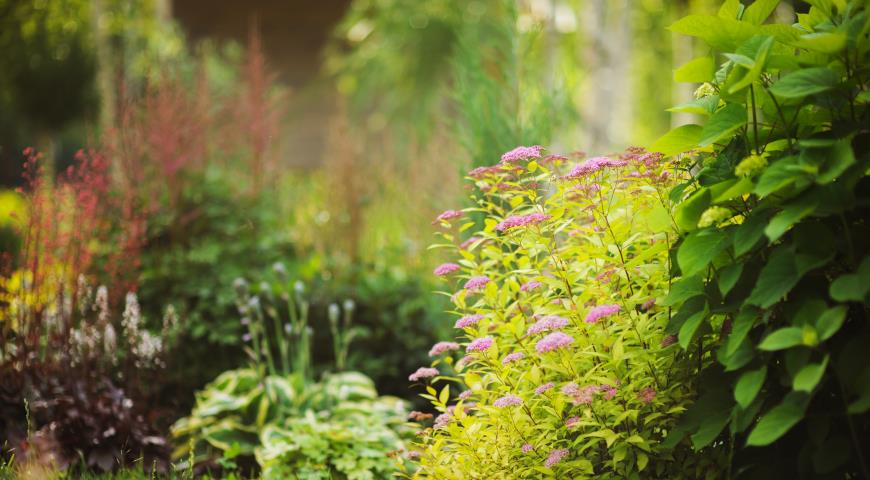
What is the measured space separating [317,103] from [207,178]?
9.65m

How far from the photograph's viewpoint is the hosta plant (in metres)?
1.64

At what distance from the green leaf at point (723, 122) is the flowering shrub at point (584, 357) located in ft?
0.83

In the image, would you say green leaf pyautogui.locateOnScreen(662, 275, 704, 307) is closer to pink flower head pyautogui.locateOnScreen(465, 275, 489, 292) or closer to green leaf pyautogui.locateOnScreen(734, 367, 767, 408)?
green leaf pyautogui.locateOnScreen(734, 367, 767, 408)

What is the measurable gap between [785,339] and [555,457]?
701 mm

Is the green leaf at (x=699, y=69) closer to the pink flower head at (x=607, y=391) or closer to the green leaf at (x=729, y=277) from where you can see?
the green leaf at (x=729, y=277)

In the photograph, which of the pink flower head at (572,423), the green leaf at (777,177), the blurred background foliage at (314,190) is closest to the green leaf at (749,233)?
the green leaf at (777,177)

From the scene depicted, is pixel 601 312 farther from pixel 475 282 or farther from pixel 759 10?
pixel 759 10

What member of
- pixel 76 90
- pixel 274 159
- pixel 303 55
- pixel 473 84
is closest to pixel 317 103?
pixel 303 55

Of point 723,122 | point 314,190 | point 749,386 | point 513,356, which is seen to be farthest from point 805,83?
point 314,190

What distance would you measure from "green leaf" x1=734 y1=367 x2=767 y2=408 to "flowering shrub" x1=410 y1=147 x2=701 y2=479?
1.01 ft

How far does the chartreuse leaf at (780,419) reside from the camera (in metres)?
1.63

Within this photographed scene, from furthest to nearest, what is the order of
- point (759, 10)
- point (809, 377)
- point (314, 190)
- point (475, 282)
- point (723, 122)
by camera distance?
1. point (314, 190)
2. point (475, 282)
3. point (759, 10)
4. point (723, 122)
5. point (809, 377)

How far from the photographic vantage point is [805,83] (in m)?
1.67

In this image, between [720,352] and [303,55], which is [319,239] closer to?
[720,352]
